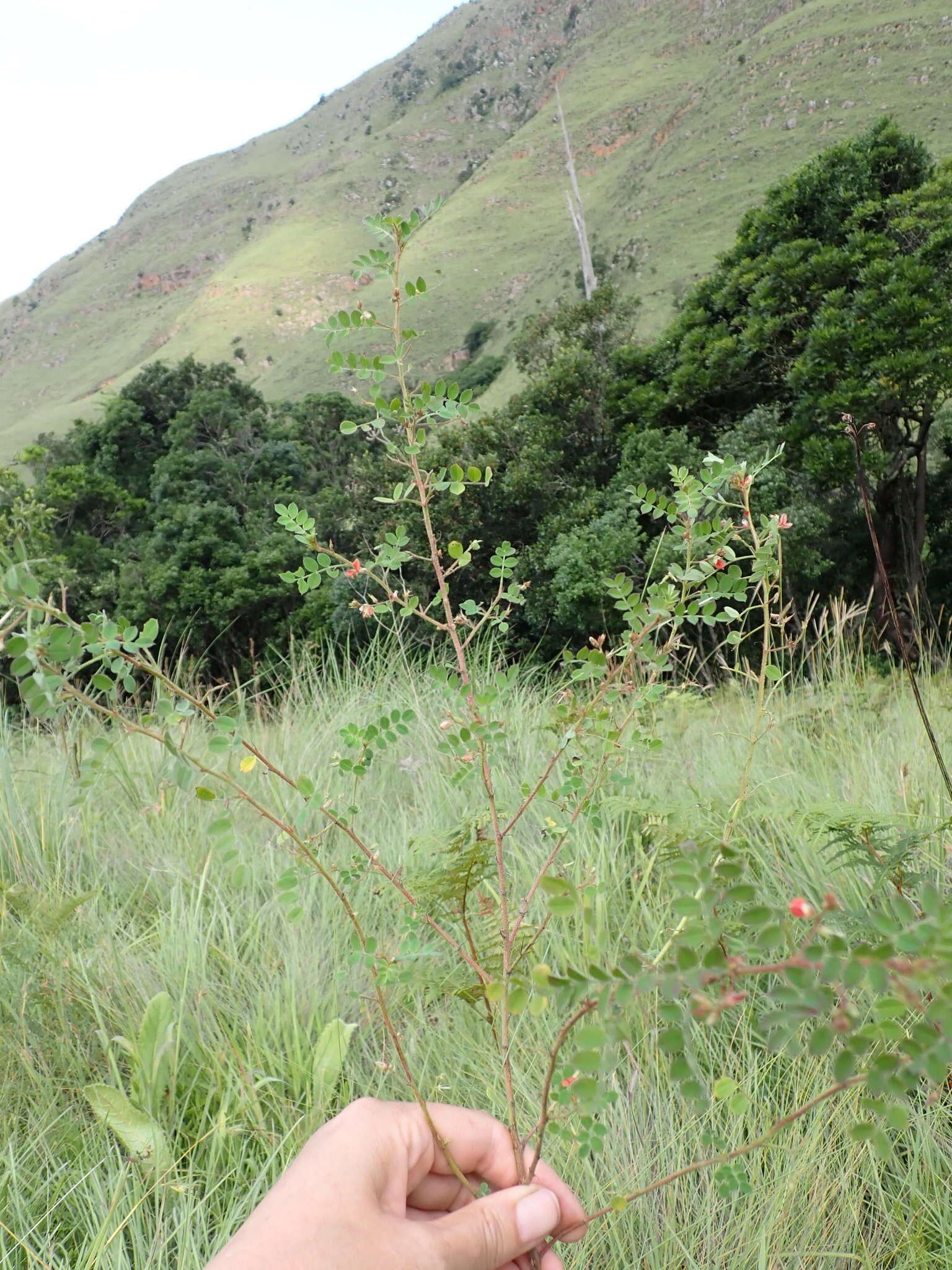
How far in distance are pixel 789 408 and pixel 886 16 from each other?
1440 inches

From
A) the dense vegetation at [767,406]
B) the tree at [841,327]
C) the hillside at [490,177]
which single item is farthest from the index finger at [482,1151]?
the tree at [841,327]

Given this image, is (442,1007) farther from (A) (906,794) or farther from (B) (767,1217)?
(A) (906,794)

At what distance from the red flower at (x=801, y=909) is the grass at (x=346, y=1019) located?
0.28m

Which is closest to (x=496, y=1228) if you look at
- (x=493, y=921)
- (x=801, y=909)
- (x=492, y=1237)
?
(x=492, y=1237)

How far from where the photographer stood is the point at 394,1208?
851mm

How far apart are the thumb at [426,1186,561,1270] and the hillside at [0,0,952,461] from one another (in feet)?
8.48

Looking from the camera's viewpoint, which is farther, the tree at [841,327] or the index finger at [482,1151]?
the tree at [841,327]

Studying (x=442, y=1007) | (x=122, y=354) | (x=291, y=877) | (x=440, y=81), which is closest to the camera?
(x=291, y=877)

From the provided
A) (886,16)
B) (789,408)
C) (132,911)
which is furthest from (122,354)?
(132,911)

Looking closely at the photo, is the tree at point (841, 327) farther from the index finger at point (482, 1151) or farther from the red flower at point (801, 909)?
the red flower at point (801, 909)

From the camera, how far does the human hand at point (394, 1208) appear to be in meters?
0.74

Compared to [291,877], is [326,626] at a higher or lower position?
lower

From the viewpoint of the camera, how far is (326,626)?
13297 mm

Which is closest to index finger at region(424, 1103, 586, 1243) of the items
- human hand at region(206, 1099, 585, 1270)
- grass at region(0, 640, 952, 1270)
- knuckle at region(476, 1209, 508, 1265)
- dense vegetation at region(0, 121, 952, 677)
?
human hand at region(206, 1099, 585, 1270)
